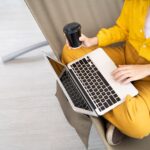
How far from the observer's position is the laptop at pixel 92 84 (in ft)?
3.20

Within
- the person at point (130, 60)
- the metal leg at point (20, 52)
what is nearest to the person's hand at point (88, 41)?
the person at point (130, 60)

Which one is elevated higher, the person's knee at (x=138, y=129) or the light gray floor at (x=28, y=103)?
the person's knee at (x=138, y=129)

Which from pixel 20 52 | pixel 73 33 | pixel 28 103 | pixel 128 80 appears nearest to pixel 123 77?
pixel 128 80

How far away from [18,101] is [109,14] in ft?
2.24

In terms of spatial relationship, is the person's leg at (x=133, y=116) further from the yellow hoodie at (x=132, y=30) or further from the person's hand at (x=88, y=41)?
the person's hand at (x=88, y=41)

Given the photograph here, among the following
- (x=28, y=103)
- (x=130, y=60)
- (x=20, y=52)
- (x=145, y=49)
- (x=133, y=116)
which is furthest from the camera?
(x=20, y=52)


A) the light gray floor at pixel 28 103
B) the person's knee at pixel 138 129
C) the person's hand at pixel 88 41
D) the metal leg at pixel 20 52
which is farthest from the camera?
the metal leg at pixel 20 52

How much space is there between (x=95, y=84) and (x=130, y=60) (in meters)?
0.19

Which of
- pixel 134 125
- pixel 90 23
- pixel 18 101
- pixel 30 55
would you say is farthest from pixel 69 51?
pixel 30 55

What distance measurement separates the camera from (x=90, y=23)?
1277mm

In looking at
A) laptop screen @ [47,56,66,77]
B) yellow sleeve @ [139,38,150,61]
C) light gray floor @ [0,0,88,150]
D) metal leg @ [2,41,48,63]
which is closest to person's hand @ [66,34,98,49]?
laptop screen @ [47,56,66,77]

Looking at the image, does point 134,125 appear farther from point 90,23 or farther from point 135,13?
point 90,23

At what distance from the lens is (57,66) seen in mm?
1094

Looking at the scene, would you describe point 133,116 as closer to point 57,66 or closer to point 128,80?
point 128,80
